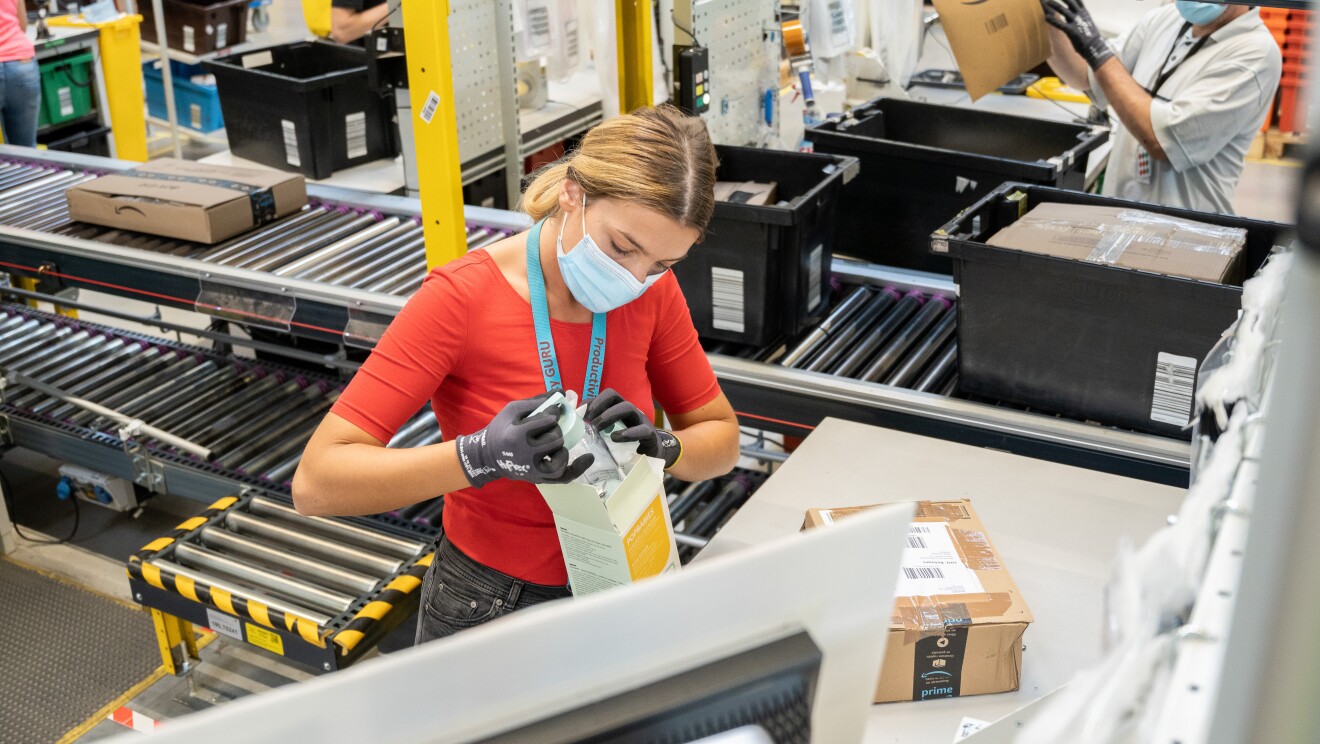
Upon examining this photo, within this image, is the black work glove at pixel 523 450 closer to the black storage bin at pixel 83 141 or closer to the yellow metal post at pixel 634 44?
the yellow metal post at pixel 634 44

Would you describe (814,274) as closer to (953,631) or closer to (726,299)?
(726,299)

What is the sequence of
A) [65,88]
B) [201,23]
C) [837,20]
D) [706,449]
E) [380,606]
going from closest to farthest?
[706,449] < [380,606] < [837,20] < [65,88] < [201,23]

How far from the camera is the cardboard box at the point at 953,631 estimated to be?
1669 millimetres

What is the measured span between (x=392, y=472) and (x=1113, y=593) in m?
1.22

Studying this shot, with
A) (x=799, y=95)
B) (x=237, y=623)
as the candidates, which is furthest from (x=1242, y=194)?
(x=237, y=623)

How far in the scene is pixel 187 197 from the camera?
3.43 metres

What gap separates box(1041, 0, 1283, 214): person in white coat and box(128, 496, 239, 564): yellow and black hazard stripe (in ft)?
9.06

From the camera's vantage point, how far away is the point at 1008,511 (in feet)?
7.23

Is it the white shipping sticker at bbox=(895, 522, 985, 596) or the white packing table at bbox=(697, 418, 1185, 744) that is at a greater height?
the white shipping sticker at bbox=(895, 522, 985, 596)

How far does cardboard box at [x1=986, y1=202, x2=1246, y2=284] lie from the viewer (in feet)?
7.43

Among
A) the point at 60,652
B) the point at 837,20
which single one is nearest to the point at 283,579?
the point at 60,652

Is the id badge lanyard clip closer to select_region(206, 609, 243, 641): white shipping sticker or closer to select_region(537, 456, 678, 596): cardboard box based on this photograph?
select_region(537, 456, 678, 596): cardboard box

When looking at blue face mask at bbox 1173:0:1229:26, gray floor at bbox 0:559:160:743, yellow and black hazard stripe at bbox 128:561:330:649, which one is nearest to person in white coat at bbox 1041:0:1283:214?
blue face mask at bbox 1173:0:1229:26

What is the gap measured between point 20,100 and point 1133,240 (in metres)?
5.97
